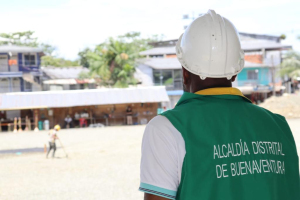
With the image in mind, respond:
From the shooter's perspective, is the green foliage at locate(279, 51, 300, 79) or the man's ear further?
the green foliage at locate(279, 51, 300, 79)

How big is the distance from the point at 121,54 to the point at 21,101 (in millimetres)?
11022

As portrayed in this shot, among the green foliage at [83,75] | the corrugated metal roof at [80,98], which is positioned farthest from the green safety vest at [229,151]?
the green foliage at [83,75]

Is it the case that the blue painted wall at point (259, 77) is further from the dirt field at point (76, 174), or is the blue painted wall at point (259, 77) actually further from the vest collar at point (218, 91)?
the vest collar at point (218, 91)

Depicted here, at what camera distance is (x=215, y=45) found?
160 centimetres

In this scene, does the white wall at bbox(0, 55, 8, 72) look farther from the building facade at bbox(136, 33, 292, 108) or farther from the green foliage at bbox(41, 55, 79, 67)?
the green foliage at bbox(41, 55, 79, 67)

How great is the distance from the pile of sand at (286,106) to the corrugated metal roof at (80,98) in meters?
8.36

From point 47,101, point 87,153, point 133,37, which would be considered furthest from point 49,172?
point 133,37

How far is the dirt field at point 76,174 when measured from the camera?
29.6 ft

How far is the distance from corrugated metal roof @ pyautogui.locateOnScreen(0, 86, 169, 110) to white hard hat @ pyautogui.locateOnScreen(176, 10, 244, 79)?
29251 mm

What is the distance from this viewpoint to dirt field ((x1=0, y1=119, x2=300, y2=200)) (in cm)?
903

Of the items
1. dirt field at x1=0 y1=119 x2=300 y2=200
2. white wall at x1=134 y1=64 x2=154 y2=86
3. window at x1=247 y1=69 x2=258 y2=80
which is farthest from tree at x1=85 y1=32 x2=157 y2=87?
dirt field at x1=0 y1=119 x2=300 y2=200

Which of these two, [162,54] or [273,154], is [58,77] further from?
[273,154]

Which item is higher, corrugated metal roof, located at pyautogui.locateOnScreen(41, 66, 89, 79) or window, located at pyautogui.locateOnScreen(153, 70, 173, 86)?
corrugated metal roof, located at pyautogui.locateOnScreen(41, 66, 89, 79)

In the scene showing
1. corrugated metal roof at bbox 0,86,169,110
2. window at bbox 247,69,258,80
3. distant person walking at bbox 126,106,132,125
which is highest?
window at bbox 247,69,258,80
